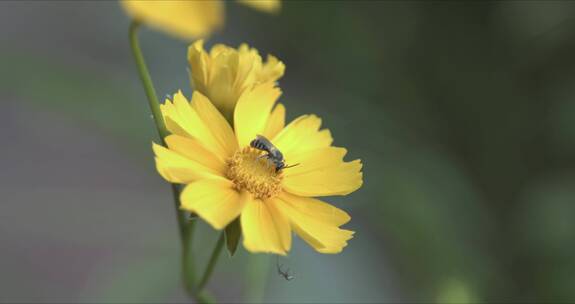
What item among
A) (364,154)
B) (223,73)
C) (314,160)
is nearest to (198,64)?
(223,73)

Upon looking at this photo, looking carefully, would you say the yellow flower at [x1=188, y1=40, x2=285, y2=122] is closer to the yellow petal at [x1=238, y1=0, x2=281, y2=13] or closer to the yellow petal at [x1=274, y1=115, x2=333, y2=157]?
the yellow petal at [x1=274, y1=115, x2=333, y2=157]

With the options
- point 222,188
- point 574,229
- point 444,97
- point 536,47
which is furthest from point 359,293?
point 222,188

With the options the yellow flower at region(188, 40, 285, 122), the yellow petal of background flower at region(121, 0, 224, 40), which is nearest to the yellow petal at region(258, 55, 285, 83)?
the yellow flower at region(188, 40, 285, 122)

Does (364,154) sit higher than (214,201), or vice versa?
(214,201)

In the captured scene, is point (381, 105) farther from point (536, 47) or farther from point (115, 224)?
point (115, 224)

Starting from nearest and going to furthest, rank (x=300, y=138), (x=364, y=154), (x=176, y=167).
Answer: (x=176, y=167)
(x=300, y=138)
(x=364, y=154)

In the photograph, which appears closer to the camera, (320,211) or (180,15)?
(180,15)

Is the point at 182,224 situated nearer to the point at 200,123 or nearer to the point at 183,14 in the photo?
the point at 200,123
